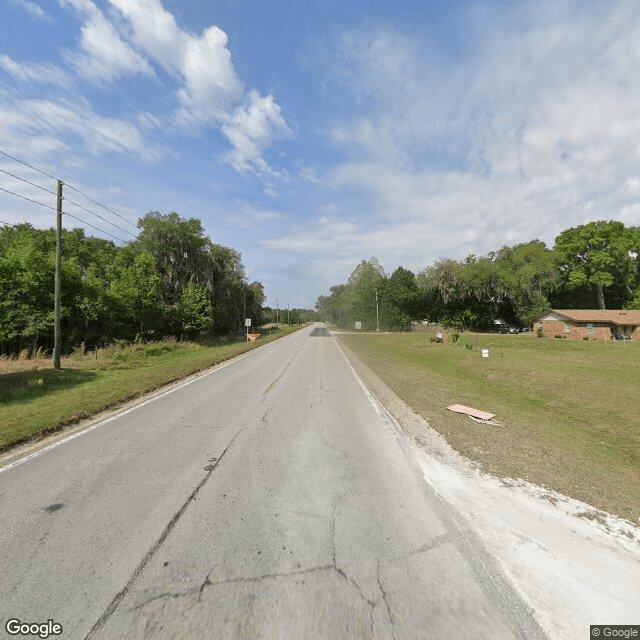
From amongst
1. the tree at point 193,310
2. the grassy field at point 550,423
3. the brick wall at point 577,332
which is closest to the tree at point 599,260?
the brick wall at point 577,332

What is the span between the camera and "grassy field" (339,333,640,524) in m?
4.64

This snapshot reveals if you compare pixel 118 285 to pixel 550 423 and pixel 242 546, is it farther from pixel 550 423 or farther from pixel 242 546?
pixel 550 423

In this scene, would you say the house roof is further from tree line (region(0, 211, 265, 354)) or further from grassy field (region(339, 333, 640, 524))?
tree line (region(0, 211, 265, 354))

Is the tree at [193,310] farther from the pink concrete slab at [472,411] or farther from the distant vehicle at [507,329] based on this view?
the distant vehicle at [507,329]

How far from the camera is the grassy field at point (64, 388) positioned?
6934 millimetres

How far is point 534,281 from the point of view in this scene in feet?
176

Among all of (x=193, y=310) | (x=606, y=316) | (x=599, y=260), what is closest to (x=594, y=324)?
(x=606, y=316)

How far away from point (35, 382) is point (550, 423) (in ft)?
55.7

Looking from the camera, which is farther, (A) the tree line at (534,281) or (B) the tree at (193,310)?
(A) the tree line at (534,281)

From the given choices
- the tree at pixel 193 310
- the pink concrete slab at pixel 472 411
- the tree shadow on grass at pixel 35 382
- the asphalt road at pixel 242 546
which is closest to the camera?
the asphalt road at pixel 242 546

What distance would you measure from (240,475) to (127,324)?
2756 cm

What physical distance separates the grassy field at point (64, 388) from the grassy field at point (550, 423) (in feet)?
28.6

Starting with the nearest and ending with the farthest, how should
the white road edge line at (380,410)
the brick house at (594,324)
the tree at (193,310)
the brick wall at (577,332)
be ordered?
the white road edge line at (380,410) < the tree at (193,310) < the brick house at (594,324) < the brick wall at (577,332)

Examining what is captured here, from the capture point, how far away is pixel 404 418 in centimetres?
762
